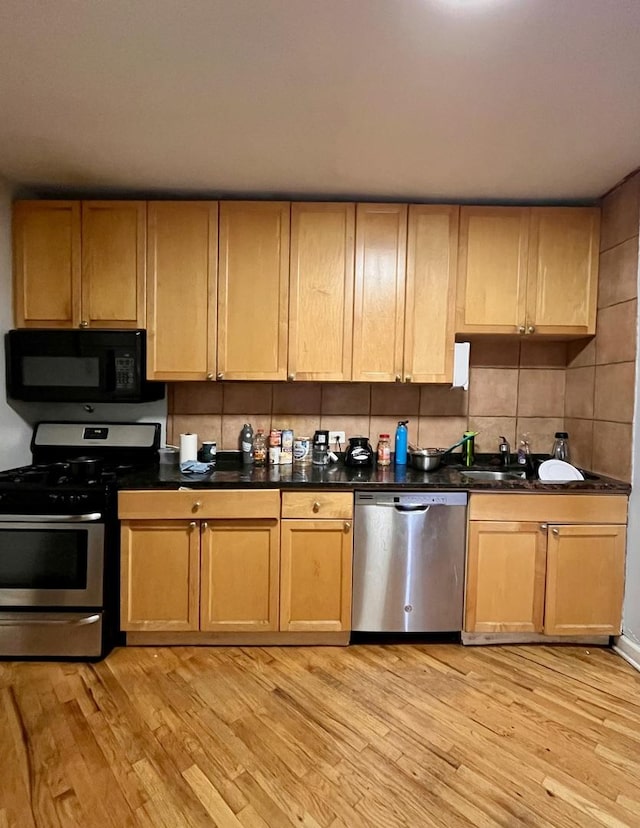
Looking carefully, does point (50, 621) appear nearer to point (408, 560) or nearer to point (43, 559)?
point (43, 559)

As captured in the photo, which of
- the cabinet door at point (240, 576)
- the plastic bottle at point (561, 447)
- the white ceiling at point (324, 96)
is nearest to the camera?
the white ceiling at point (324, 96)

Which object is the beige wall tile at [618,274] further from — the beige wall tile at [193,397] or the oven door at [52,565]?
the oven door at [52,565]

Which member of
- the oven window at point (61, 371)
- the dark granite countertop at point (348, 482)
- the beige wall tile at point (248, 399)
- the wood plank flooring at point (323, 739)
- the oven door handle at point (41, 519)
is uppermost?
the oven window at point (61, 371)

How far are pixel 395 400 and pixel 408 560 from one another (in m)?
1.00

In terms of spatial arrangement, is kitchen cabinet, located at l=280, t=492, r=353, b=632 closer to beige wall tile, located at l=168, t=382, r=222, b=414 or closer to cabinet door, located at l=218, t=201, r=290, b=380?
cabinet door, located at l=218, t=201, r=290, b=380

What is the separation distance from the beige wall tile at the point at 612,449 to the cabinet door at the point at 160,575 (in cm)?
220

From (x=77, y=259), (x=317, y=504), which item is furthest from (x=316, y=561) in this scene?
(x=77, y=259)

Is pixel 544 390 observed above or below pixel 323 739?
above

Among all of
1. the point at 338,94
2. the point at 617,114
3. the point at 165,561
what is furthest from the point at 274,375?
the point at 617,114

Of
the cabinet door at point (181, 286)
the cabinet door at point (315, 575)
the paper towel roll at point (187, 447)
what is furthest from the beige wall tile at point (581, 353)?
the paper towel roll at point (187, 447)

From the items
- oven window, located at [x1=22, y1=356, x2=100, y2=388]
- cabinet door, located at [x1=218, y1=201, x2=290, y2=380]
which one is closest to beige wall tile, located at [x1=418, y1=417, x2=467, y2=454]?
cabinet door, located at [x1=218, y1=201, x2=290, y2=380]

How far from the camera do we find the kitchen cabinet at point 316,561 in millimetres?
2018

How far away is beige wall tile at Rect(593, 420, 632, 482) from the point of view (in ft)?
6.81

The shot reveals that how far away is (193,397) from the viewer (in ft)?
8.44
